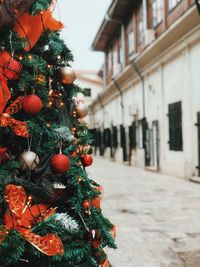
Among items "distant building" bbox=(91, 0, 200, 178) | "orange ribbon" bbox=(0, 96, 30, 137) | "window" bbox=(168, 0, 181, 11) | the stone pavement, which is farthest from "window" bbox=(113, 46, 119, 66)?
"orange ribbon" bbox=(0, 96, 30, 137)

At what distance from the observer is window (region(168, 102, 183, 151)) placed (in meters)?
12.9

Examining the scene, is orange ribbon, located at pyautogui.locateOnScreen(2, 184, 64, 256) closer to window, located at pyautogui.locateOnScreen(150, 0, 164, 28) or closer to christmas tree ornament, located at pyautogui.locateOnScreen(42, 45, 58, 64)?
christmas tree ornament, located at pyautogui.locateOnScreen(42, 45, 58, 64)

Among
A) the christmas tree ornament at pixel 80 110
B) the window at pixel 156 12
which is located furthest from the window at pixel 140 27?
the christmas tree ornament at pixel 80 110

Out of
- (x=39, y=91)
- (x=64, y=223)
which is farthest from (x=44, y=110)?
(x=64, y=223)

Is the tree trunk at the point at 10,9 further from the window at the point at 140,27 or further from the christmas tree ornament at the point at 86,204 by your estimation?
the window at the point at 140,27

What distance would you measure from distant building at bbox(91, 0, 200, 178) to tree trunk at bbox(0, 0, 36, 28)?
9096 mm

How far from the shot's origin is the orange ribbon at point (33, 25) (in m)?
3.01

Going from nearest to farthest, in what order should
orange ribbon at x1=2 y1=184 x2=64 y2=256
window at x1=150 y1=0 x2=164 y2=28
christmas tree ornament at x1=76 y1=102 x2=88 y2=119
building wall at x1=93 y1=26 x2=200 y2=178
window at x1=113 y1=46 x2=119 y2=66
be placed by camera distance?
1. orange ribbon at x1=2 y1=184 x2=64 y2=256
2. christmas tree ornament at x1=76 y1=102 x2=88 y2=119
3. building wall at x1=93 y1=26 x2=200 y2=178
4. window at x1=150 y1=0 x2=164 y2=28
5. window at x1=113 y1=46 x2=119 y2=66

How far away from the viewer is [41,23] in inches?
121

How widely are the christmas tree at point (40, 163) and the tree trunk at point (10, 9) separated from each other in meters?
0.01

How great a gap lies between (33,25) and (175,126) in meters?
10.8

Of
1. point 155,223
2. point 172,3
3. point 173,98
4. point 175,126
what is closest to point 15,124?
point 155,223

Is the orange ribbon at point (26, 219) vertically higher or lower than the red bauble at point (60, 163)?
lower

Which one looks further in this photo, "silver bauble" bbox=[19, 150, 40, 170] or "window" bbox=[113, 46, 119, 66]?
"window" bbox=[113, 46, 119, 66]
